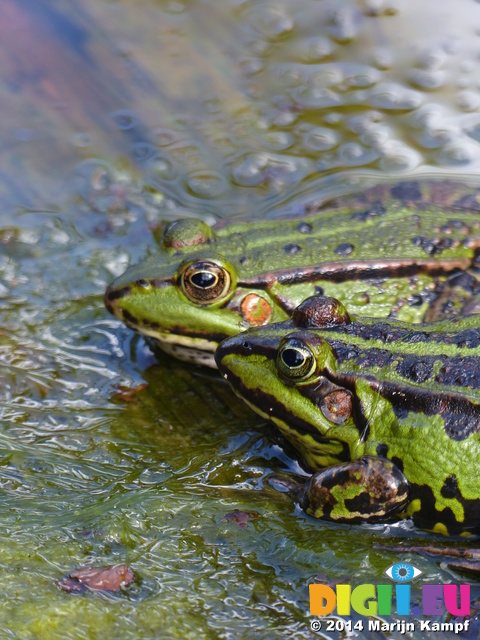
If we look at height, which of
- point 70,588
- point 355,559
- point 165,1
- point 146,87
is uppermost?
point 165,1

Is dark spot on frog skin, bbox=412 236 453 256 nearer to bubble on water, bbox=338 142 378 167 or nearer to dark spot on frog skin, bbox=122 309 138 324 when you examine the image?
bubble on water, bbox=338 142 378 167

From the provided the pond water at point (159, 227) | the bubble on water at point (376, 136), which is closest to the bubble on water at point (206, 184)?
the pond water at point (159, 227)

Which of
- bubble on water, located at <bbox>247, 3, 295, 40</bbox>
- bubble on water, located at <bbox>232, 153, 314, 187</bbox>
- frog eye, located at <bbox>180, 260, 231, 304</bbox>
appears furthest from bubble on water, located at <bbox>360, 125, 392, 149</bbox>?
frog eye, located at <bbox>180, 260, 231, 304</bbox>

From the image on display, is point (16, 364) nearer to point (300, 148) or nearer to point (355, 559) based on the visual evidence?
point (355, 559)

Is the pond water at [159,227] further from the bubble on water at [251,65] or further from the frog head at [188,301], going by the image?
the frog head at [188,301]

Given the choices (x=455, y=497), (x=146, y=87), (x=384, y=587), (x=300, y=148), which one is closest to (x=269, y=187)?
(x=300, y=148)
